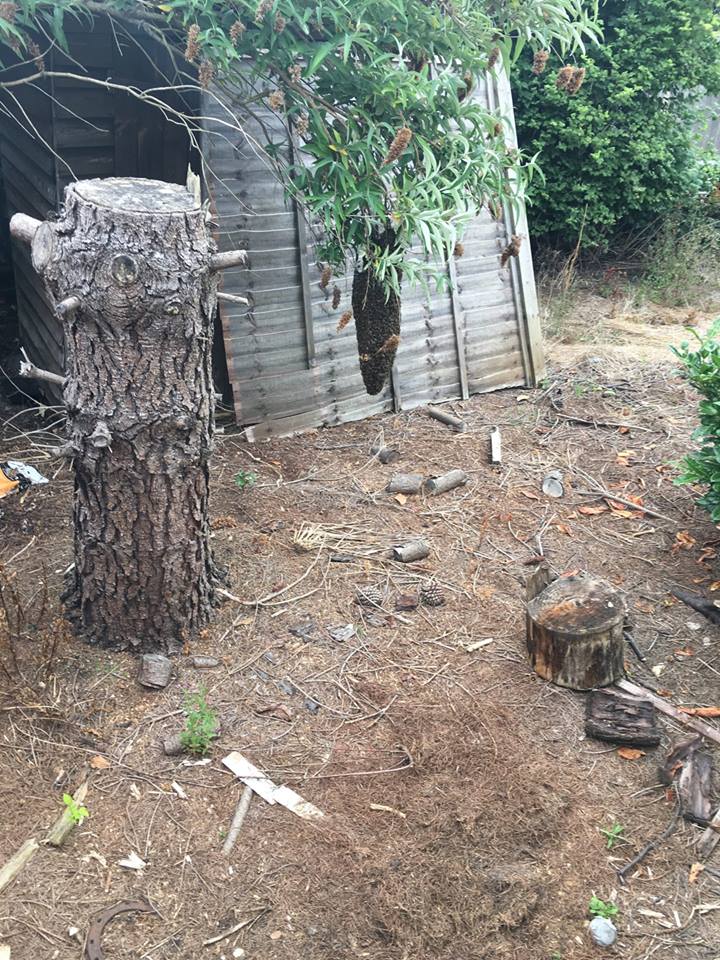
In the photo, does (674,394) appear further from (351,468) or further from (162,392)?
(162,392)

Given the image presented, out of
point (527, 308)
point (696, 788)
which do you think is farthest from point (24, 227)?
point (527, 308)

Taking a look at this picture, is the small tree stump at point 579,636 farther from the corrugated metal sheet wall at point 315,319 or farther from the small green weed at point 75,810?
the corrugated metal sheet wall at point 315,319

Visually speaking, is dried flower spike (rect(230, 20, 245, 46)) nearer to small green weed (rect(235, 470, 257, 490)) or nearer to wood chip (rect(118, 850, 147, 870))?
small green weed (rect(235, 470, 257, 490))

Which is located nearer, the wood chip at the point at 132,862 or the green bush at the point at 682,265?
the wood chip at the point at 132,862

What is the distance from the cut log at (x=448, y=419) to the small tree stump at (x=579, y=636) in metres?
2.47

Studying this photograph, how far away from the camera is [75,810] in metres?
2.88

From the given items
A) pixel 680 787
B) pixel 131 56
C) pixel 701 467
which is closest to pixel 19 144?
pixel 131 56

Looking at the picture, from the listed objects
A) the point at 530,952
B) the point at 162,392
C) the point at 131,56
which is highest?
the point at 131,56

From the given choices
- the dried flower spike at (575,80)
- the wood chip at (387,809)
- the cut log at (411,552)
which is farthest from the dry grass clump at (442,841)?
the dried flower spike at (575,80)

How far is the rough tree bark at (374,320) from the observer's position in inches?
192

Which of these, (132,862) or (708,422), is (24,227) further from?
(708,422)

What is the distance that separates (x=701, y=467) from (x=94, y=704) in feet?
10.0

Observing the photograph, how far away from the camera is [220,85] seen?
426 centimetres

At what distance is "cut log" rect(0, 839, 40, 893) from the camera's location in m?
2.67
